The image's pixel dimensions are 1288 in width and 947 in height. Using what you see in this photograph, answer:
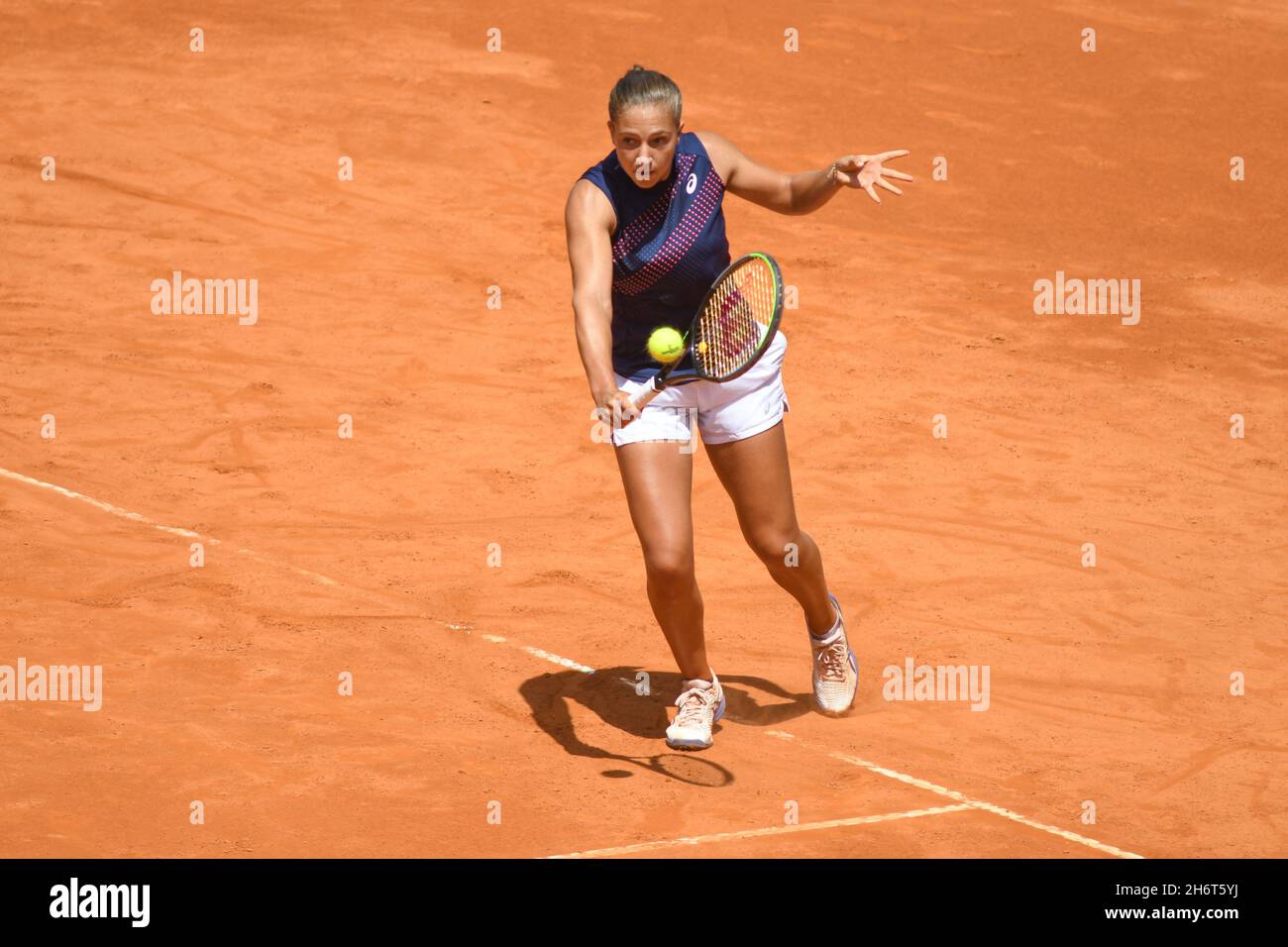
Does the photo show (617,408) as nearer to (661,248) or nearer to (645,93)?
(661,248)

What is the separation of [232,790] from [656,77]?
288cm

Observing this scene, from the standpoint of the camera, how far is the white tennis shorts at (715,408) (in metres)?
6.07

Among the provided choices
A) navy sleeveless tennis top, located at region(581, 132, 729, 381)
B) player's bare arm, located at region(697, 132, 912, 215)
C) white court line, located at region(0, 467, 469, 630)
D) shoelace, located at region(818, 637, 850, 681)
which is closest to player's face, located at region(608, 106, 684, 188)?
navy sleeveless tennis top, located at region(581, 132, 729, 381)

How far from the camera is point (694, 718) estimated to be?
6340 mm

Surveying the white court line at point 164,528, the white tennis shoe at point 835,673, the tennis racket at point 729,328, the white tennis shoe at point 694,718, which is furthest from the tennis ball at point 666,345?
the white court line at point 164,528

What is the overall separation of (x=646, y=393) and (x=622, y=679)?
171 cm

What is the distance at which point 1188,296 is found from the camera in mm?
12914

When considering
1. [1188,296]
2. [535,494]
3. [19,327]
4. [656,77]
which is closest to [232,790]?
[656,77]

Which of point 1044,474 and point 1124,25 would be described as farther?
point 1124,25

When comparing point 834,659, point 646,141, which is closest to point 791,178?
point 646,141

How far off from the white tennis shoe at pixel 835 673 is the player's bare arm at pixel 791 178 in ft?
5.30

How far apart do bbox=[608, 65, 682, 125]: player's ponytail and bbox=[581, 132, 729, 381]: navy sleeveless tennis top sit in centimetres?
23

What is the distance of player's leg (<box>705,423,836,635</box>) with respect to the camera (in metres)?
6.28

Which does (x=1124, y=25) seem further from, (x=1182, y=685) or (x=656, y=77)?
(x=656, y=77)
